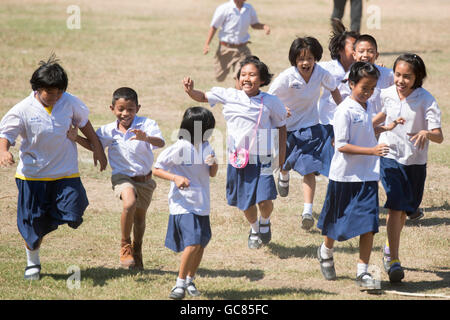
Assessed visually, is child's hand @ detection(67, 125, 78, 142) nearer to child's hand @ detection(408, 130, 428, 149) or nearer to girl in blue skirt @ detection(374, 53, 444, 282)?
girl in blue skirt @ detection(374, 53, 444, 282)

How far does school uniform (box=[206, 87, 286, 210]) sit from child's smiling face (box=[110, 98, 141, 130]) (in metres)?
0.73

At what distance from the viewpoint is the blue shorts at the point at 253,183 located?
6.50 m

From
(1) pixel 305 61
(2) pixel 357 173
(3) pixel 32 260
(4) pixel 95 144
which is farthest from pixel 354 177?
(3) pixel 32 260

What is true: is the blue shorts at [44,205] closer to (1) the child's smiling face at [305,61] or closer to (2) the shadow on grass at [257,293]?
(2) the shadow on grass at [257,293]

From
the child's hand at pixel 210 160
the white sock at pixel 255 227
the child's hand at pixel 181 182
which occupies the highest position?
the child's hand at pixel 210 160

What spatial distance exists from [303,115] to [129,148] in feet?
7.12

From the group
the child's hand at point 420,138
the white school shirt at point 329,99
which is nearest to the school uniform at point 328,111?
the white school shirt at point 329,99

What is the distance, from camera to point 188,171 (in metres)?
5.39

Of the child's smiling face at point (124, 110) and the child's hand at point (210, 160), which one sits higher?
the child's smiling face at point (124, 110)

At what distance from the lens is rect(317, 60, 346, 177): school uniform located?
7465mm

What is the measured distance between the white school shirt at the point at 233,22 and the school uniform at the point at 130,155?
766 cm

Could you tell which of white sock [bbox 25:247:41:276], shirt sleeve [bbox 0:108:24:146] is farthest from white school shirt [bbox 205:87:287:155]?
white sock [bbox 25:247:41:276]

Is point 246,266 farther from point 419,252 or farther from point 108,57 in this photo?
point 108,57

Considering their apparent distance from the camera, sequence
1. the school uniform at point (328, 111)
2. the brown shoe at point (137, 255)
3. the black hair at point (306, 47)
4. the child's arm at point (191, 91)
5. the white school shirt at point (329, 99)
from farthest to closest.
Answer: the white school shirt at point (329, 99), the school uniform at point (328, 111), the black hair at point (306, 47), the brown shoe at point (137, 255), the child's arm at point (191, 91)
